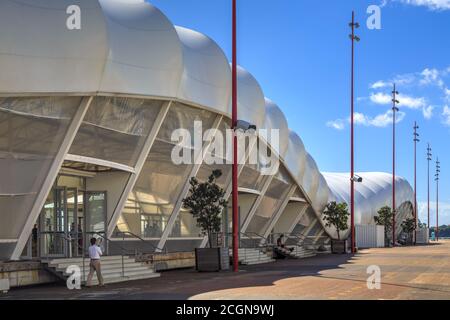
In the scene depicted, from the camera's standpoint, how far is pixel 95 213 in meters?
27.8

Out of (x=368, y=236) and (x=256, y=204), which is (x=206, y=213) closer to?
(x=256, y=204)

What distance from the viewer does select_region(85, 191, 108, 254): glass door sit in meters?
27.5

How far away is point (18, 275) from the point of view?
20.8 m

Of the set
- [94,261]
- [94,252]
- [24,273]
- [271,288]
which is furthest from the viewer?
[24,273]

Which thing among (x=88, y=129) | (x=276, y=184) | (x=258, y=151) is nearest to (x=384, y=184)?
(x=276, y=184)

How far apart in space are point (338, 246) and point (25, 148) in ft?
103

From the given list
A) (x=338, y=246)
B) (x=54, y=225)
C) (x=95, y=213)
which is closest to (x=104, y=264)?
(x=54, y=225)

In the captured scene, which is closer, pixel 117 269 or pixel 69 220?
pixel 117 269

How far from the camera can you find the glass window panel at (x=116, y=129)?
24.0m

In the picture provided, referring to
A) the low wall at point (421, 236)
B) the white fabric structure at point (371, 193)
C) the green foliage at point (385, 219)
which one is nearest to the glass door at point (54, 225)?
the white fabric structure at point (371, 193)

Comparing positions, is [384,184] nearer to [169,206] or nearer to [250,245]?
[250,245]

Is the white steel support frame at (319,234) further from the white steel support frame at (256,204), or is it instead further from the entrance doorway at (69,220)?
the entrance doorway at (69,220)

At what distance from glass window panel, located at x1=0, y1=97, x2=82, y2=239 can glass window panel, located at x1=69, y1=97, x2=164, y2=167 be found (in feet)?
4.05

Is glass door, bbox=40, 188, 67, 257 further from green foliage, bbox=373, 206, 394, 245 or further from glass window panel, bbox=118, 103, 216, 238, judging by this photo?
green foliage, bbox=373, 206, 394, 245
